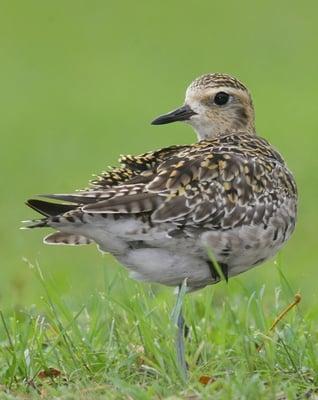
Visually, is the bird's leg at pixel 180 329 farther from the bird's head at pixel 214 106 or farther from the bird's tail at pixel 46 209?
the bird's head at pixel 214 106

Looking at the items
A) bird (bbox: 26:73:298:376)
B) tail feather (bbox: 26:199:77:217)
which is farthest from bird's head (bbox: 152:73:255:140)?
tail feather (bbox: 26:199:77:217)

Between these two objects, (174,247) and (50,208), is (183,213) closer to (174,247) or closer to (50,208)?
(174,247)

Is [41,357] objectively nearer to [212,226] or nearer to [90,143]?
[212,226]

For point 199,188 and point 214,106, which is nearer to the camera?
point 199,188

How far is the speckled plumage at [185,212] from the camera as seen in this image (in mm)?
7504

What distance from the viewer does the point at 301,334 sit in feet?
25.4

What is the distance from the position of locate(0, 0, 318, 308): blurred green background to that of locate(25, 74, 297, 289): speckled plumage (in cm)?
320

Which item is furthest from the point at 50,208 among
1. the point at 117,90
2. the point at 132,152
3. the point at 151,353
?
the point at 117,90

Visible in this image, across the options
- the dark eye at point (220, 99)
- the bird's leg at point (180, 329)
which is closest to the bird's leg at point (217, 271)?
the bird's leg at point (180, 329)

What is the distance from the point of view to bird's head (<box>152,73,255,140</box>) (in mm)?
9062

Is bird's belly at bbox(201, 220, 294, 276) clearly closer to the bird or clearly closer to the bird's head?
the bird

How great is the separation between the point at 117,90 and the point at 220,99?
16866mm

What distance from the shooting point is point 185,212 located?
24.9ft

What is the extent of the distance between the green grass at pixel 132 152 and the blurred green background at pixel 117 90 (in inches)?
1.9
